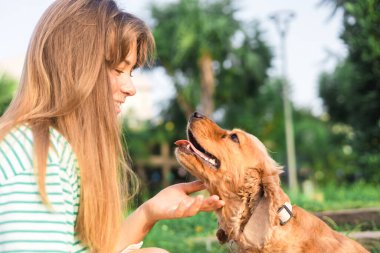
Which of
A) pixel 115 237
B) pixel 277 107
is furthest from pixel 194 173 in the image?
pixel 277 107

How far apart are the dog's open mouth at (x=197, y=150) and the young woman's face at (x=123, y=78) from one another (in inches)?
39.4

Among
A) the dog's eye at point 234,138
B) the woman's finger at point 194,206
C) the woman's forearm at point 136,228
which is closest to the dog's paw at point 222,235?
the dog's eye at point 234,138

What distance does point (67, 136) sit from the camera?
239 centimetres

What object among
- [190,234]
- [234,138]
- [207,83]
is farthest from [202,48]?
[234,138]

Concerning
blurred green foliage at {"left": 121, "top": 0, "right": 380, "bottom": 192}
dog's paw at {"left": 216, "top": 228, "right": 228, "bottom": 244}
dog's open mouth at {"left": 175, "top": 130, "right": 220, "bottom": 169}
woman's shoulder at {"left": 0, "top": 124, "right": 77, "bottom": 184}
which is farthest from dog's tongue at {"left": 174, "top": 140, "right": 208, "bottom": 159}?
blurred green foliage at {"left": 121, "top": 0, "right": 380, "bottom": 192}

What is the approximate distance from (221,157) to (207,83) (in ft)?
76.1

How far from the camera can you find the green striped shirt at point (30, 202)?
209cm

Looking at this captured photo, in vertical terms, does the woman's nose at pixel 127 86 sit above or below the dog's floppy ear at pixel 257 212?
above

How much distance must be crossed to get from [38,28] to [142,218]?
4.25 ft

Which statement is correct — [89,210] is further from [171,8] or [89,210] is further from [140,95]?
[140,95]

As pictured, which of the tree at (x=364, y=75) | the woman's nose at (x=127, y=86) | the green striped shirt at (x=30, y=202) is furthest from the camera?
the tree at (x=364, y=75)

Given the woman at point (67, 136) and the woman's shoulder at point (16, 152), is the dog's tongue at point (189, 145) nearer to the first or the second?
the woman at point (67, 136)

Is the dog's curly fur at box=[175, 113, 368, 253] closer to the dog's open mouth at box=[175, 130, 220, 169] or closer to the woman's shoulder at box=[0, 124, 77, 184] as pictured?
the dog's open mouth at box=[175, 130, 220, 169]

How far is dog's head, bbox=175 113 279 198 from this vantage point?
393 cm
